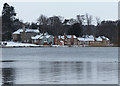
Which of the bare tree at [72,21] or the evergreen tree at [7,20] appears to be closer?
the evergreen tree at [7,20]

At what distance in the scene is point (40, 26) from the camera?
169625 millimetres

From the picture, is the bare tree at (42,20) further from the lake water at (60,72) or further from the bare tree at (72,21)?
the lake water at (60,72)

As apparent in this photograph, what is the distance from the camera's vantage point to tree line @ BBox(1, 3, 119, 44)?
6171 inches

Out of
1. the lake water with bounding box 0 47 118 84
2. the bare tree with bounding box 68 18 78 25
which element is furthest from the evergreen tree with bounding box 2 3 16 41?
the lake water with bounding box 0 47 118 84

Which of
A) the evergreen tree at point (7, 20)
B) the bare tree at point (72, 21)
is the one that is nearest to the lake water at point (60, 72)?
the evergreen tree at point (7, 20)

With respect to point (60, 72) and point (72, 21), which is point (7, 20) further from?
point (60, 72)

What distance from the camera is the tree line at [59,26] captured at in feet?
514

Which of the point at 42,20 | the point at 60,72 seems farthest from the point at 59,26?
the point at 60,72

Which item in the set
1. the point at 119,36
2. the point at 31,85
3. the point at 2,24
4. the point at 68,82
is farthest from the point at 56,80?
the point at 2,24

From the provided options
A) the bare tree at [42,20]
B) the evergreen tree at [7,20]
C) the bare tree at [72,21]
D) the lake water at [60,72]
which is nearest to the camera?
the lake water at [60,72]

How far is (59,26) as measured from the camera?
547ft

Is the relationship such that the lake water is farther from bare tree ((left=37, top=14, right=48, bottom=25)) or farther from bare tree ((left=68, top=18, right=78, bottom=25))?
bare tree ((left=68, top=18, right=78, bottom=25))

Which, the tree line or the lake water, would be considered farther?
the tree line

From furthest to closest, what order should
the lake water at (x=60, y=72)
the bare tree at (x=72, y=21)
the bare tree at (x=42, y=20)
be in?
1. the bare tree at (x=72, y=21)
2. the bare tree at (x=42, y=20)
3. the lake water at (x=60, y=72)
